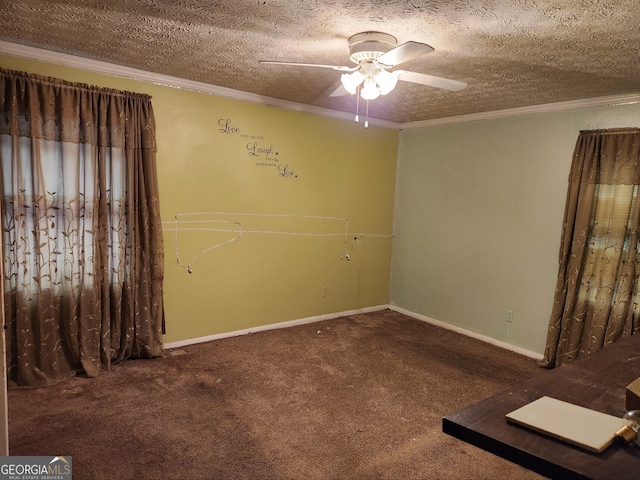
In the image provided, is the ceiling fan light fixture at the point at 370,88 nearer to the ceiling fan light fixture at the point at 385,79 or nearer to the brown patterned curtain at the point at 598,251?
the ceiling fan light fixture at the point at 385,79

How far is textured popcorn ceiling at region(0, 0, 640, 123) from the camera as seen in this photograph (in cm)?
187

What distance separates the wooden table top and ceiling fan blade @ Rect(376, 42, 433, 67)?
4.72 feet

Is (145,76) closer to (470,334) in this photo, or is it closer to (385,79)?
(385,79)

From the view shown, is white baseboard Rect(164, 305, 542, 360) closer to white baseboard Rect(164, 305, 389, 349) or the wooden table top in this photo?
white baseboard Rect(164, 305, 389, 349)

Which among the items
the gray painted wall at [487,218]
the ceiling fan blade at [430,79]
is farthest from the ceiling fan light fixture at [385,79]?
the gray painted wall at [487,218]

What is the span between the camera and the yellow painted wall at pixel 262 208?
3373mm

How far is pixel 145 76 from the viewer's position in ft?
10.1

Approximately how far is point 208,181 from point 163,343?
4.70 ft

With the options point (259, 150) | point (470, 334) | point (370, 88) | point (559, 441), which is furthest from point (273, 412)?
point (470, 334)

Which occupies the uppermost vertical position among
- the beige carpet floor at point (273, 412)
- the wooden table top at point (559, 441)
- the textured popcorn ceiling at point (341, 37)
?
the textured popcorn ceiling at point (341, 37)

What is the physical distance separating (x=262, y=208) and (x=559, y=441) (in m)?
3.17

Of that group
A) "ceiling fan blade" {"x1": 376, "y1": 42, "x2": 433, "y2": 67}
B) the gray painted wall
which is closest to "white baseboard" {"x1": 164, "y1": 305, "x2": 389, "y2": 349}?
the gray painted wall

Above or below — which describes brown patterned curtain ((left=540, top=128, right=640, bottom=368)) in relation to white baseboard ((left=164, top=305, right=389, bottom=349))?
above

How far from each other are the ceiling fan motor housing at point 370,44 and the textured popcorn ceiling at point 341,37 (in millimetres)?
46
